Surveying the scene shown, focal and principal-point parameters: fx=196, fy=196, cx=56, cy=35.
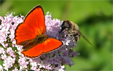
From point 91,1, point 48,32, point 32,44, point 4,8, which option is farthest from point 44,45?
point 91,1

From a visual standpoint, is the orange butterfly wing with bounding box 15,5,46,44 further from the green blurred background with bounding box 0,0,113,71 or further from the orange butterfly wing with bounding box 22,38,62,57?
the green blurred background with bounding box 0,0,113,71

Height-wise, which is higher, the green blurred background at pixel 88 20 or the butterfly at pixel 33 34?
the green blurred background at pixel 88 20

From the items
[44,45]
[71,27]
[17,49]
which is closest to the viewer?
[44,45]

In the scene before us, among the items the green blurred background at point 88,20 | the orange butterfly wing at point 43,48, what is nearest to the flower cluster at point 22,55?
the orange butterfly wing at point 43,48

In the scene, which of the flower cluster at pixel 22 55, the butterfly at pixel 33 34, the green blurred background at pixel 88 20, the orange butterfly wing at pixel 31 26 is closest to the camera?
the butterfly at pixel 33 34

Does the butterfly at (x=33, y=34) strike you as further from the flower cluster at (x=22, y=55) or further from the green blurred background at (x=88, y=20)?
the green blurred background at (x=88, y=20)

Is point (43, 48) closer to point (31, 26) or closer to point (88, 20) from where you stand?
point (31, 26)

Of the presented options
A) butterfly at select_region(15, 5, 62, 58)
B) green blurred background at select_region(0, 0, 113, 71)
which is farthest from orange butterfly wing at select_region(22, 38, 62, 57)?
green blurred background at select_region(0, 0, 113, 71)

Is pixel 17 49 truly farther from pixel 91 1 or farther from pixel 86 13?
pixel 91 1
